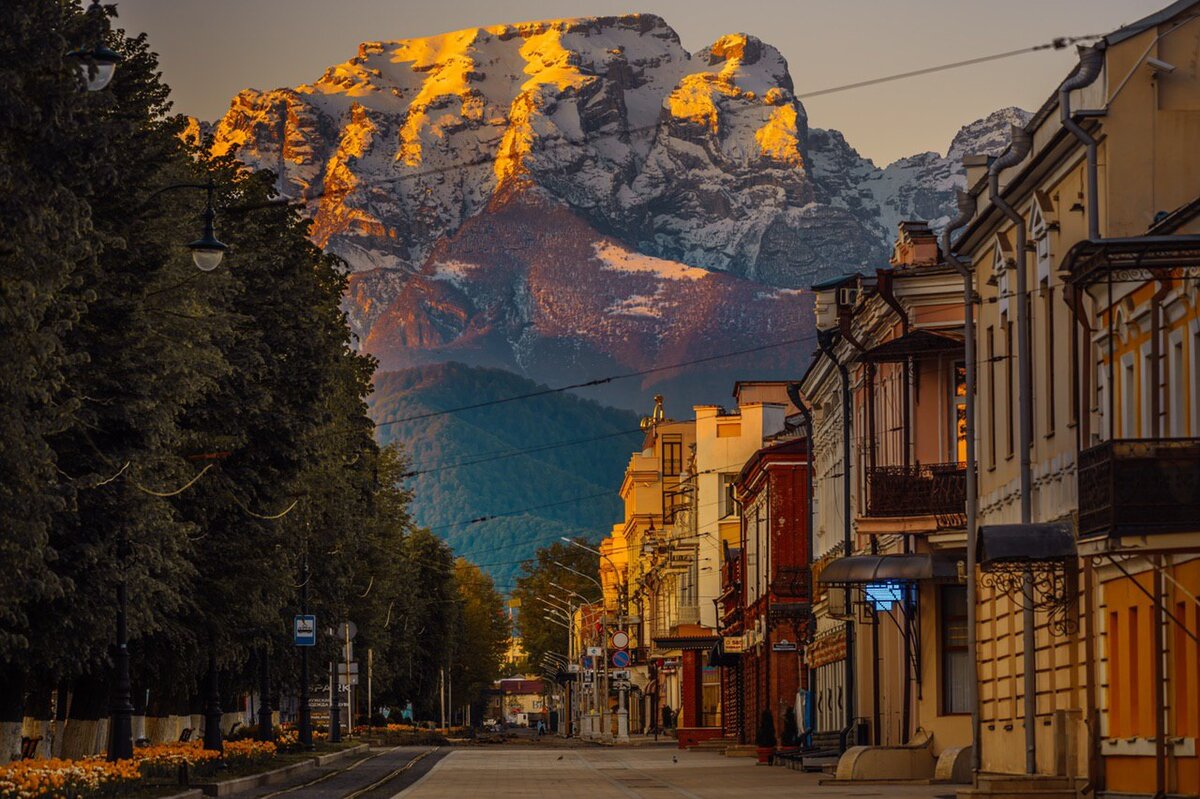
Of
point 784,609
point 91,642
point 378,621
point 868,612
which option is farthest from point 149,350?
point 378,621

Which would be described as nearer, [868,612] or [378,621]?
[868,612]

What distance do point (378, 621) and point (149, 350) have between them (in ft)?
173

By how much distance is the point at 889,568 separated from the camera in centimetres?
4241

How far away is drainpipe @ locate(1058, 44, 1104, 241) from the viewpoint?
28.8 metres

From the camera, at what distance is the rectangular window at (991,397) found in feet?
121

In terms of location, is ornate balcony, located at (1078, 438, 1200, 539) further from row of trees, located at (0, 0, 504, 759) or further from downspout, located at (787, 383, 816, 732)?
downspout, located at (787, 383, 816, 732)

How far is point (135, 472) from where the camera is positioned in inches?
1407

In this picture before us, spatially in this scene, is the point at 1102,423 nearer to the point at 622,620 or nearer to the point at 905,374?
the point at 905,374

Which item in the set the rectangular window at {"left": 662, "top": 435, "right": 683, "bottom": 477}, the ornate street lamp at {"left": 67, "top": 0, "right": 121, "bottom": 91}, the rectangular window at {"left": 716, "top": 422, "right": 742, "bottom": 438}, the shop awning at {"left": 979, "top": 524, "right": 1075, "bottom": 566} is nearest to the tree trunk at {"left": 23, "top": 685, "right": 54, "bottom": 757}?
the shop awning at {"left": 979, "top": 524, "right": 1075, "bottom": 566}

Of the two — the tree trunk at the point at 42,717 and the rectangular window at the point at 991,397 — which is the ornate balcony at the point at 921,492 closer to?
the rectangular window at the point at 991,397

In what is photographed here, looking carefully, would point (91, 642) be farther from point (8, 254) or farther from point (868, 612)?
point (868, 612)

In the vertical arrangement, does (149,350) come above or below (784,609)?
above

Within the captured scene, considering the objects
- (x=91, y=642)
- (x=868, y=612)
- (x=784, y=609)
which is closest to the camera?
(x=91, y=642)

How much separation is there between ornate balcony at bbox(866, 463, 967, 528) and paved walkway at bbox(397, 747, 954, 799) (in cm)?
478
